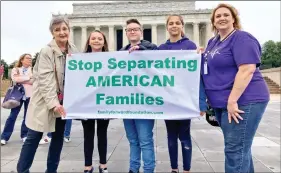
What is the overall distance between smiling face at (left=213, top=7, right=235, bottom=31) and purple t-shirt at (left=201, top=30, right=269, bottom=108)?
118 millimetres

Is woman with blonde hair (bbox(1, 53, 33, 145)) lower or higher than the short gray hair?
lower

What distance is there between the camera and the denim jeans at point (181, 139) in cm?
408

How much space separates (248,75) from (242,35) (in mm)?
415

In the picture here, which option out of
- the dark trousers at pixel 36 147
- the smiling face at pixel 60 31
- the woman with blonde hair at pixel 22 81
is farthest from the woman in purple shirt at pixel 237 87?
the woman with blonde hair at pixel 22 81

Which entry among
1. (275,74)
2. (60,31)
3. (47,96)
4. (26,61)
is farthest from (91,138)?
(275,74)

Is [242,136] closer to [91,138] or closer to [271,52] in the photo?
[91,138]

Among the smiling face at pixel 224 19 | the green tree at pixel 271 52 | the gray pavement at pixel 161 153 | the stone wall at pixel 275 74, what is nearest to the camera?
the smiling face at pixel 224 19

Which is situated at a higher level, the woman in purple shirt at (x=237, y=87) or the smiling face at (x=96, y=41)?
the smiling face at (x=96, y=41)

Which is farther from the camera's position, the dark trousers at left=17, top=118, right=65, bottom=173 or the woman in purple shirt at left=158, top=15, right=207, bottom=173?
the woman in purple shirt at left=158, top=15, right=207, bottom=173

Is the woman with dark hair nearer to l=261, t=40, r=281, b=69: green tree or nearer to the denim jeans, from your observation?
the denim jeans

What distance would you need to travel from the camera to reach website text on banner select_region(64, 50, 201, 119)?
3.85 meters

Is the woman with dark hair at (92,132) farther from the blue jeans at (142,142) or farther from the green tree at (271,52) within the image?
the green tree at (271,52)

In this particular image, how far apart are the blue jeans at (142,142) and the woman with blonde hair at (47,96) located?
0.99m

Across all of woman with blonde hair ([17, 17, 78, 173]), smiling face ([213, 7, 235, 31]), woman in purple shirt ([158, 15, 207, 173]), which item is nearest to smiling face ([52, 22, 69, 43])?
woman with blonde hair ([17, 17, 78, 173])
